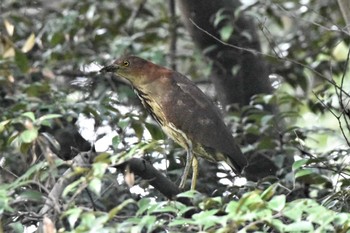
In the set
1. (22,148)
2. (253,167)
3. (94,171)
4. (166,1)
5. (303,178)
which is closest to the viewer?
(94,171)

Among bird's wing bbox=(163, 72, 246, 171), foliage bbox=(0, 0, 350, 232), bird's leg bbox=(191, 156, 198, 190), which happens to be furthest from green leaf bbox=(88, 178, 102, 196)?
bird's wing bbox=(163, 72, 246, 171)

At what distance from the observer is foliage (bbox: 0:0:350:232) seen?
8.30 ft

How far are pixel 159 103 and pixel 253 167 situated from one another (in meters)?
1.04

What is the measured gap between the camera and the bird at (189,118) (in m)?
4.10

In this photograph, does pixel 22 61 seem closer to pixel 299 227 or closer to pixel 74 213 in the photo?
pixel 74 213

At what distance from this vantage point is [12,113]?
13.8 feet

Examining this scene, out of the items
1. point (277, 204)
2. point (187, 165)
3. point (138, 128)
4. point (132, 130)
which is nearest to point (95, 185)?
point (277, 204)

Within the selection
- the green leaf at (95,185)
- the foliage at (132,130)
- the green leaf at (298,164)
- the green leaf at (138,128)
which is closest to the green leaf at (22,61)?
the foliage at (132,130)

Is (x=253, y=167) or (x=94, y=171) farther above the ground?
(x=94, y=171)

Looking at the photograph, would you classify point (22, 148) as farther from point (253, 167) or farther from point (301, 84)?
point (301, 84)

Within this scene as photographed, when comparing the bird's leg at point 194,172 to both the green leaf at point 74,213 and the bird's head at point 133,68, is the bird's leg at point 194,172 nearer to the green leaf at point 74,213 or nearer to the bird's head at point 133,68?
the bird's head at point 133,68

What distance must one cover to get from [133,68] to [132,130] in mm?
375

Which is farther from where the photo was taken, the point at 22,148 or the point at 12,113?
the point at 12,113

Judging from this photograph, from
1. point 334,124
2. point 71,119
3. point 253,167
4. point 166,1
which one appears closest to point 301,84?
point 253,167
